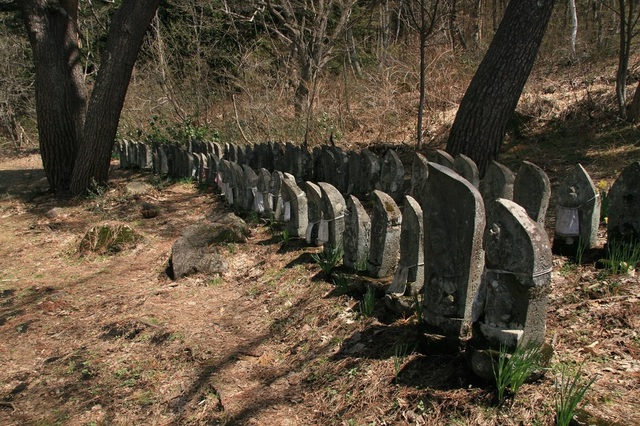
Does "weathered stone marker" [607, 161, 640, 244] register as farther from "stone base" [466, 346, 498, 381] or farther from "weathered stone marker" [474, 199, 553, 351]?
"stone base" [466, 346, 498, 381]

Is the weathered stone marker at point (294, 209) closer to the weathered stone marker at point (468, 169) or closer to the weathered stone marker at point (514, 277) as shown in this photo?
the weathered stone marker at point (468, 169)

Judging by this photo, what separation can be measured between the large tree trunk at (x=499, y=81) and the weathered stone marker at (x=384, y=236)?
9.85 ft

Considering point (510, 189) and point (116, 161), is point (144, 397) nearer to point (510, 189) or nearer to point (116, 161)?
point (510, 189)

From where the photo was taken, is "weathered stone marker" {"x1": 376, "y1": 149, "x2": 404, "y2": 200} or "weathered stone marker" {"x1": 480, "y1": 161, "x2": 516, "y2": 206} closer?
"weathered stone marker" {"x1": 480, "y1": 161, "x2": 516, "y2": 206}

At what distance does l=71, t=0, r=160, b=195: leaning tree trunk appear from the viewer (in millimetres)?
8008

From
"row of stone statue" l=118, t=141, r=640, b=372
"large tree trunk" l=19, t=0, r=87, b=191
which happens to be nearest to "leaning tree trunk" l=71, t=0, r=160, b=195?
"large tree trunk" l=19, t=0, r=87, b=191

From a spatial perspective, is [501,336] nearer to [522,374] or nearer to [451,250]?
[522,374]

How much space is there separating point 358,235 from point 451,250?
125cm

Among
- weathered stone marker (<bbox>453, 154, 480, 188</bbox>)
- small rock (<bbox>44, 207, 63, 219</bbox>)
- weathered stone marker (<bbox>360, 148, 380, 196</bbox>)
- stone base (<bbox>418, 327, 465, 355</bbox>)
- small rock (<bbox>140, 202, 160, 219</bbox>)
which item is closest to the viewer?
stone base (<bbox>418, 327, 465, 355</bbox>)

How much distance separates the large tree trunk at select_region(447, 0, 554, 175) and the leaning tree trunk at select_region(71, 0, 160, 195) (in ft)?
17.7

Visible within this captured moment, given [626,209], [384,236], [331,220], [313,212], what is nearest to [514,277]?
[384,236]

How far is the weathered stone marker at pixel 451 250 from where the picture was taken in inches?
102

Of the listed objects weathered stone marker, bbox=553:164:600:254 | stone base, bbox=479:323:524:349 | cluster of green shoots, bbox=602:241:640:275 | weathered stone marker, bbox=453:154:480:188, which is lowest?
stone base, bbox=479:323:524:349

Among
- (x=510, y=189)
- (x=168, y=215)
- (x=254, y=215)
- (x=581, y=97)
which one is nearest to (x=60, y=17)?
(x=168, y=215)
